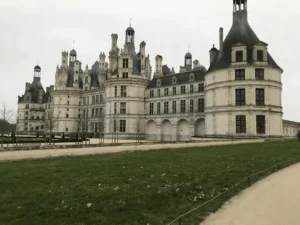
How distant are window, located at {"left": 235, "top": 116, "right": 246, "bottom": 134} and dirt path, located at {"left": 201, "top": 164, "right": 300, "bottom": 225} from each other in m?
28.3

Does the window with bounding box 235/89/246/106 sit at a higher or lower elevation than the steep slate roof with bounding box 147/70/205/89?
lower

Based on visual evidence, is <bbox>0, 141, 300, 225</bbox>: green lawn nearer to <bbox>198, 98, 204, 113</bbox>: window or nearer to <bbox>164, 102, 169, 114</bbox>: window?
<bbox>198, 98, 204, 113</bbox>: window

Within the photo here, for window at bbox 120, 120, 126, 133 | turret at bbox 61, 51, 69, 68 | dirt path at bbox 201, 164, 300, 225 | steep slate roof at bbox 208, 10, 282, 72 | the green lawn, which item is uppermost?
turret at bbox 61, 51, 69, 68

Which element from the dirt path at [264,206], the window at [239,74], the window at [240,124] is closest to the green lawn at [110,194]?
the dirt path at [264,206]

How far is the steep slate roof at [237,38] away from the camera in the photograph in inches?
1563

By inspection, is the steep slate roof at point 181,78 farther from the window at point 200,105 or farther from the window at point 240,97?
the window at point 240,97

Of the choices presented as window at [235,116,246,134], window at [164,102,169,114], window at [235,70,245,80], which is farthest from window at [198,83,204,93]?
window at [235,116,246,134]

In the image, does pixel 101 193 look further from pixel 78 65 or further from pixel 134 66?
pixel 78 65

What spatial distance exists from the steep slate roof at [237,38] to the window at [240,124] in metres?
7.87

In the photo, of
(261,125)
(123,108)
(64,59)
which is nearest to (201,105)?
(261,125)

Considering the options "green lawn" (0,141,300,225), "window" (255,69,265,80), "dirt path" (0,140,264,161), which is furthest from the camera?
"window" (255,69,265,80)

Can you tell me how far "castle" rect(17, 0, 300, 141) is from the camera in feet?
123

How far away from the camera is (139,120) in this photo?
54.7m

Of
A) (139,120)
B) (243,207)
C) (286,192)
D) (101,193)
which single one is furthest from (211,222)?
(139,120)
